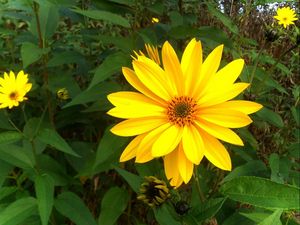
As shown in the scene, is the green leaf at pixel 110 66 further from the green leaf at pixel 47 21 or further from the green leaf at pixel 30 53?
the green leaf at pixel 47 21

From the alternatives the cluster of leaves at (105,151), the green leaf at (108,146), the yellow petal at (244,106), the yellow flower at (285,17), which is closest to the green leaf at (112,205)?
the cluster of leaves at (105,151)

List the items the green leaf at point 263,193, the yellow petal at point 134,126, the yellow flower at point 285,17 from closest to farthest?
1. the green leaf at point 263,193
2. the yellow petal at point 134,126
3. the yellow flower at point 285,17

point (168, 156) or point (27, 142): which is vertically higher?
point (27, 142)

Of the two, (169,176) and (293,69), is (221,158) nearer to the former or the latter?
(169,176)

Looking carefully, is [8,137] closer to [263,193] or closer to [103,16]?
[103,16]

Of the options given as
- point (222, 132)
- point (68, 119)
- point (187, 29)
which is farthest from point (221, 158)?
point (68, 119)
